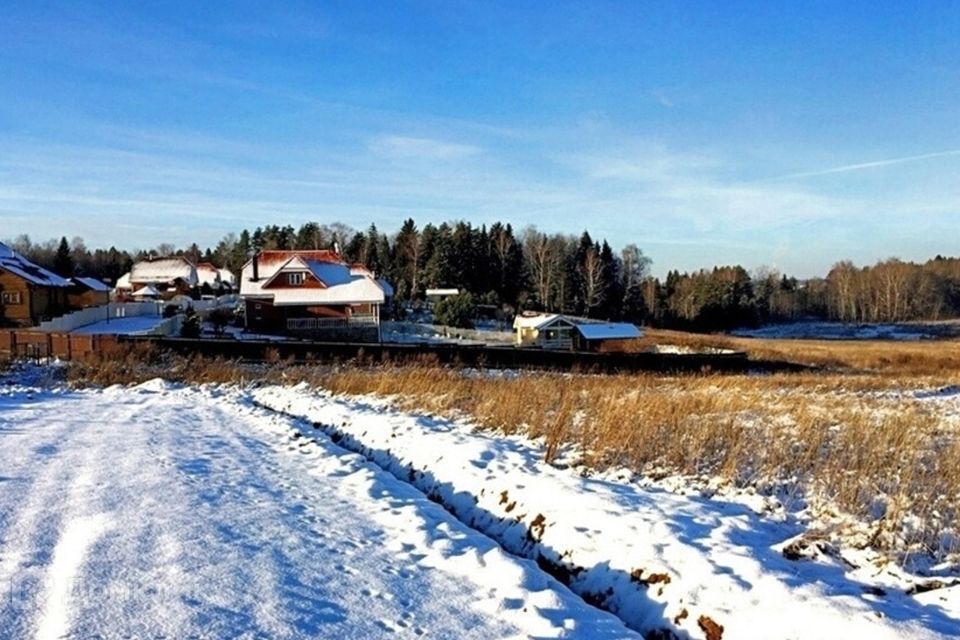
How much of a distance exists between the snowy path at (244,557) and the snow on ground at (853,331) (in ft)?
267

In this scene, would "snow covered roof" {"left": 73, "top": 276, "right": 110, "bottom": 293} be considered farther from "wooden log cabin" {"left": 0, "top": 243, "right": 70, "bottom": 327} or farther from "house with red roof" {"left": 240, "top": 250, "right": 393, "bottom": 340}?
"house with red roof" {"left": 240, "top": 250, "right": 393, "bottom": 340}

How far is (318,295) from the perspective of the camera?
152ft

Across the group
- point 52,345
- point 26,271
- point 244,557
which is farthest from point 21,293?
point 244,557

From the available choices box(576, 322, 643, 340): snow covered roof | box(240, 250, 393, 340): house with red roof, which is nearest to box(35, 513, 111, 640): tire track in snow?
box(240, 250, 393, 340): house with red roof

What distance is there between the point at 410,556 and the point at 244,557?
1239mm

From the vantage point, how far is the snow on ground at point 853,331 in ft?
259

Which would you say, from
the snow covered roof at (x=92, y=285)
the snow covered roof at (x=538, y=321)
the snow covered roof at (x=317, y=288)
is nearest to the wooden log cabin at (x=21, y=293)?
the snow covered roof at (x=92, y=285)

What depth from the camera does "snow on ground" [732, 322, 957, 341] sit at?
3113 inches

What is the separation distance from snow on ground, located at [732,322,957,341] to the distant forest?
4533 mm

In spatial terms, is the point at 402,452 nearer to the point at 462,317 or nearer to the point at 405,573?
the point at 405,573

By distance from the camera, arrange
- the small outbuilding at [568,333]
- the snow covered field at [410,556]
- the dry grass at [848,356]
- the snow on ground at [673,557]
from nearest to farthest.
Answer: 1. the snow on ground at [673,557]
2. the snow covered field at [410,556]
3. the dry grass at [848,356]
4. the small outbuilding at [568,333]

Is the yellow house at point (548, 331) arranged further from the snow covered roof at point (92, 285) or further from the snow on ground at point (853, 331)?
the snow on ground at point (853, 331)

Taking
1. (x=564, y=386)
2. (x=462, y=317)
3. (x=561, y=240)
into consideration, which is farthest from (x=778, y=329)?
(x=564, y=386)

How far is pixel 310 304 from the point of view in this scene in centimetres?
4603
